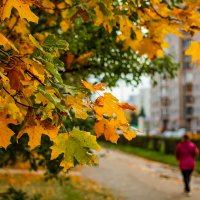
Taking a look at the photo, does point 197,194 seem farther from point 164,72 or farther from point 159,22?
Answer: point 159,22

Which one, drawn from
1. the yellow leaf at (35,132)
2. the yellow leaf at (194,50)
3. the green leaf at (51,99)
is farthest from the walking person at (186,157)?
the green leaf at (51,99)

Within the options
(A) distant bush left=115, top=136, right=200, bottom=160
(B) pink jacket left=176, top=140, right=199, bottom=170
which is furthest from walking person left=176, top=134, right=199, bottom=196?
(A) distant bush left=115, top=136, right=200, bottom=160

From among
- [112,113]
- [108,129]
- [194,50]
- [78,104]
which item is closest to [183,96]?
[194,50]

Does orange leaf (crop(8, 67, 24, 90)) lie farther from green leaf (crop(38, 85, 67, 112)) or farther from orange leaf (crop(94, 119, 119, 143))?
orange leaf (crop(94, 119, 119, 143))

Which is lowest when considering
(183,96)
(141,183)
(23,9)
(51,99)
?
(141,183)

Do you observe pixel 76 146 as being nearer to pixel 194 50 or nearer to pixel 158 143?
pixel 194 50

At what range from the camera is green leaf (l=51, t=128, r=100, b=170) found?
235 cm

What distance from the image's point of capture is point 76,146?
2.38 m

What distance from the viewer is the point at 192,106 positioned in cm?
8750

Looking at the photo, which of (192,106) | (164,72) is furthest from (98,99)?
(192,106)

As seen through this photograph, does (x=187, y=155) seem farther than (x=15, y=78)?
Yes

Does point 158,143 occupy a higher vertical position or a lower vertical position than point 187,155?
higher

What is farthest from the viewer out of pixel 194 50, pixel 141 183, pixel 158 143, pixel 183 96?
pixel 183 96

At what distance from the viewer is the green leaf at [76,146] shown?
7.70 ft
